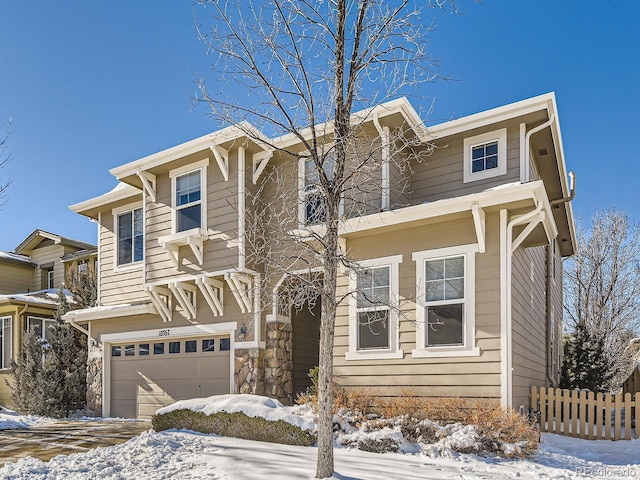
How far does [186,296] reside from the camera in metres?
11.9

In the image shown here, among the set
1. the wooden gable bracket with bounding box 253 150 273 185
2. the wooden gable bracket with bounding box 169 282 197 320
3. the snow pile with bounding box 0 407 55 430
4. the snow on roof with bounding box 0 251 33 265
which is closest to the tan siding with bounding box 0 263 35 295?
the snow on roof with bounding box 0 251 33 265

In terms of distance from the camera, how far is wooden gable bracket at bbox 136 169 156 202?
12.3m

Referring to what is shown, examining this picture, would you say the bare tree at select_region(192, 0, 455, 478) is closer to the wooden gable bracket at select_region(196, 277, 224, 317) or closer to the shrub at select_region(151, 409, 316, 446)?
the shrub at select_region(151, 409, 316, 446)

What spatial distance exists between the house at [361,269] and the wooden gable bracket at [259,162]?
54 millimetres

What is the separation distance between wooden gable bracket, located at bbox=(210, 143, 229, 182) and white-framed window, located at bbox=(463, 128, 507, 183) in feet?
16.8

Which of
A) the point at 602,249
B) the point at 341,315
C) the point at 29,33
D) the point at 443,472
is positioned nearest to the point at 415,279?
the point at 341,315

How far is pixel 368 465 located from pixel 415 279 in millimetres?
3710

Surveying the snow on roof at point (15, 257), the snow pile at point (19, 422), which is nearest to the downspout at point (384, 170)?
the snow pile at point (19, 422)

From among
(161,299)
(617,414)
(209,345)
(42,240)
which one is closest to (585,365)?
(617,414)

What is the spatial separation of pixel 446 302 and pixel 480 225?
1.41 metres

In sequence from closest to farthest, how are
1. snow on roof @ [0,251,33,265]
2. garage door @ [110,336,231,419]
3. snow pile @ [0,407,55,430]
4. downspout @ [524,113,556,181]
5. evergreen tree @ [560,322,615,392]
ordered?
downspout @ [524,113,556,181] < snow pile @ [0,407,55,430] < garage door @ [110,336,231,419] < evergreen tree @ [560,322,615,392] < snow on roof @ [0,251,33,265]

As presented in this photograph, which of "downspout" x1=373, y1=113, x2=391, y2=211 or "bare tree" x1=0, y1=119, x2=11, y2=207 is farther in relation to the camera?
"downspout" x1=373, y1=113, x2=391, y2=211

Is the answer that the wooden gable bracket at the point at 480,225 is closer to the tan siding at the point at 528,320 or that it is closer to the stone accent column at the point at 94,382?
the tan siding at the point at 528,320

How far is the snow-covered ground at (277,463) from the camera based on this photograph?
5574mm
